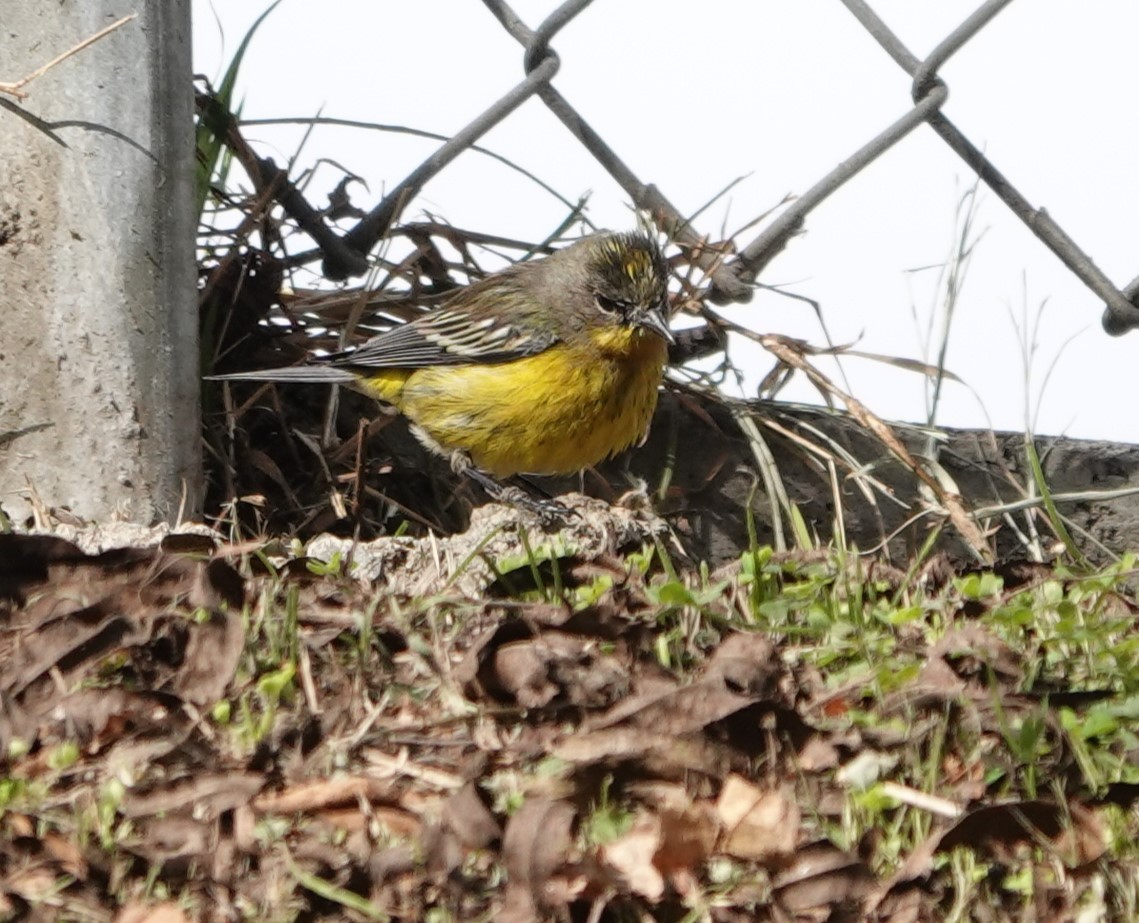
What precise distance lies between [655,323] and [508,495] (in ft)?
2.57

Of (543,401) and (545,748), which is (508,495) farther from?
(545,748)

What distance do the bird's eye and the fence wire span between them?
0.31 metres

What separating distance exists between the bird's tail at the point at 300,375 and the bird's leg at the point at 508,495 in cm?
46

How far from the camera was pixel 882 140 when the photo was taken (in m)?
5.25

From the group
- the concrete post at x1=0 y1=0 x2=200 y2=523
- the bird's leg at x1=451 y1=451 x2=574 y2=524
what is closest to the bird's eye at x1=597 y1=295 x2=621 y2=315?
the bird's leg at x1=451 y1=451 x2=574 y2=524

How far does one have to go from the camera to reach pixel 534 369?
577 cm

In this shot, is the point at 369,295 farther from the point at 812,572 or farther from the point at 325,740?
the point at 325,740

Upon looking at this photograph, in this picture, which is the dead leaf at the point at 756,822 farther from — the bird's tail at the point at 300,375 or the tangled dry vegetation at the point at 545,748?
the bird's tail at the point at 300,375

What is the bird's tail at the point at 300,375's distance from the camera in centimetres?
526

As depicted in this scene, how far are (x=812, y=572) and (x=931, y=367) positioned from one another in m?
1.62

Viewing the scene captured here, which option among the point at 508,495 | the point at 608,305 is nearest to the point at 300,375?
the point at 508,495

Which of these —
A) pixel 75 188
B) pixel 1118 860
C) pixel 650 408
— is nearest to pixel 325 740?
pixel 1118 860

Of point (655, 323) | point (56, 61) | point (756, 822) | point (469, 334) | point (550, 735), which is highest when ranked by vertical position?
point (56, 61)

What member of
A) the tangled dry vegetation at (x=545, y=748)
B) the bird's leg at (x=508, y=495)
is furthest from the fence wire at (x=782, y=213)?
the tangled dry vegetation at (x=545, y=748)
